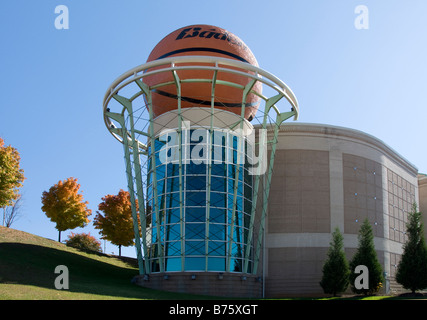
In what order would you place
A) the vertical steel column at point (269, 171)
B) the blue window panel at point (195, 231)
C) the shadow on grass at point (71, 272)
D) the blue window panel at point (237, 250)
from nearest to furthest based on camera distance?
the shadow on grass at point (71, 272)
the blue window panel at point (195, 231)
the blue window panel at point (237, 250)
the vertical steel column at point (269, 171)

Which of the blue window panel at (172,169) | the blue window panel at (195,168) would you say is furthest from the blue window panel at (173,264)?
the blue window panel at (195,168)

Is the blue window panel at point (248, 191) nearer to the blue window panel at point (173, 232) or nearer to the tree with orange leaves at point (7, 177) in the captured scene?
the blue window panel at point (173, 232)

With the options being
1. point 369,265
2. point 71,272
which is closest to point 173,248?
point 71,272

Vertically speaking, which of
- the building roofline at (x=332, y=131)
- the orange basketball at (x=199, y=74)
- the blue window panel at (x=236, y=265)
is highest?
the orange basketball at (x=199, y=74)

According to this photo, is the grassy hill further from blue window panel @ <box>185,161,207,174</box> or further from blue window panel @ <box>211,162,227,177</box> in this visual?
blue window panel @ <box>211,162,227,177</box>

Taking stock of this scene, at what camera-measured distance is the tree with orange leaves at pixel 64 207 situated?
144ft

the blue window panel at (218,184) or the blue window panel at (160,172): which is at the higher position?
the blue window panel at (160,172)

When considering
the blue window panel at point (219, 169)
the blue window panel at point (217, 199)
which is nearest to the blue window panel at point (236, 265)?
the blue window panel at point (217, 199)

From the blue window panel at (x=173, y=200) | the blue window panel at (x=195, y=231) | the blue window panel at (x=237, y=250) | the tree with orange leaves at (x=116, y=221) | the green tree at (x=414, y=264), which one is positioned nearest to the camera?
the blue window panel at (x=195, y=231)

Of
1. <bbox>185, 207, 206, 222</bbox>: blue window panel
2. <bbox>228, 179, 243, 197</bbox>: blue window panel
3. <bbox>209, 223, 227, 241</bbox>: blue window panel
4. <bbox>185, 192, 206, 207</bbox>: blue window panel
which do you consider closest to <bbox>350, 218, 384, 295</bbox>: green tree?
<bbox>228, 179, 243, 197</bbox>: blue window panel

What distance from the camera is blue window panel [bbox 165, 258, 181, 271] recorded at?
27.4 meters

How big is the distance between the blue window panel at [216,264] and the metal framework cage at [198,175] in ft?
0.18

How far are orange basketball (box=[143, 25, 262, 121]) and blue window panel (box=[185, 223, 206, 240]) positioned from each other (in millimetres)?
7261

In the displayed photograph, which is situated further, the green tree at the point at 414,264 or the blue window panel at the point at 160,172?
the green tree at the point at 414,264
